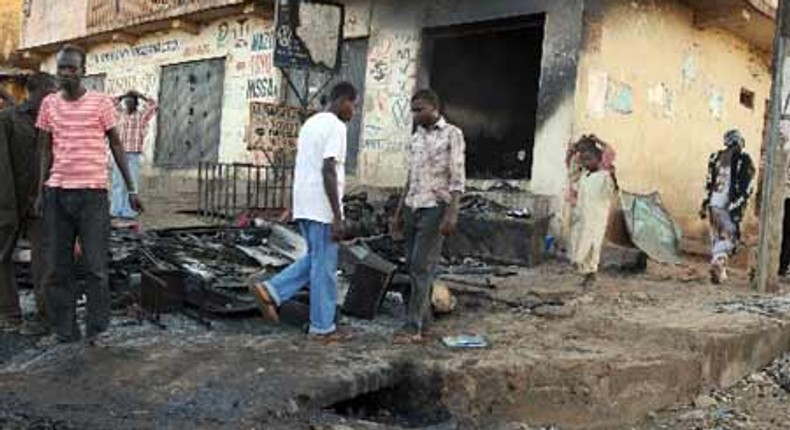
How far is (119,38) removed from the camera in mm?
18609

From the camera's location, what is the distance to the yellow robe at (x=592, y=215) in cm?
793

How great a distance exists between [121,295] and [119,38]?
538 inches

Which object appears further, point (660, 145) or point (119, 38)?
point (119, 38)

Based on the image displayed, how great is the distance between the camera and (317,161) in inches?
213

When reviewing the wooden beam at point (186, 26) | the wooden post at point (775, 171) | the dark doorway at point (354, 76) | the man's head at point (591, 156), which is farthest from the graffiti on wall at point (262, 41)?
the wooden post at point (775, 171)

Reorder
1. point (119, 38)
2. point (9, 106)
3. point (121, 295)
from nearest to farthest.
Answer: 1. point (9, 106)
2. point (121, 295)
3. point (119, 38)

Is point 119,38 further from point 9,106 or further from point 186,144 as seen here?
point 9,106

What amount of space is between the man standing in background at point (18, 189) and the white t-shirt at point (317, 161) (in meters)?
1.65

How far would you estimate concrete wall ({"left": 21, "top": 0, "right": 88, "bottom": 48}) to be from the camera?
64.8 feet

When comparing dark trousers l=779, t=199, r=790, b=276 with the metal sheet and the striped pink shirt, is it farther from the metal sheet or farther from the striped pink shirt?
the striped pink shirt

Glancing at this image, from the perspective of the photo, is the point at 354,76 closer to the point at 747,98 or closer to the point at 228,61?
the point at 228,61

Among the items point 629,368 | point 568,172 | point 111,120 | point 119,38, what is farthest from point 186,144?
point 629,368

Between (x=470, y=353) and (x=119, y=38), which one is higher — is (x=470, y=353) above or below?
below

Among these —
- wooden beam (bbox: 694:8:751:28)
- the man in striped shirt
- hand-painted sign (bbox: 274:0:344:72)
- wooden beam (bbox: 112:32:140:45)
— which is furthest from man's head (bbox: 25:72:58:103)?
wooden beam (bbox: 112:32:140:45)
